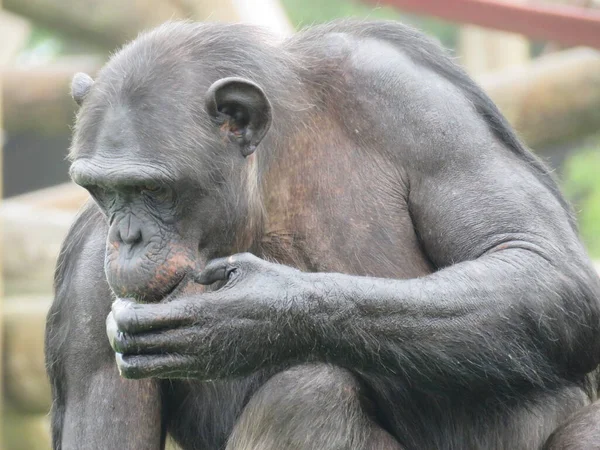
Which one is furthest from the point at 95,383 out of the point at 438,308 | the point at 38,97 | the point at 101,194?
the point at 38,97

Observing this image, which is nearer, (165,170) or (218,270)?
(218,270)

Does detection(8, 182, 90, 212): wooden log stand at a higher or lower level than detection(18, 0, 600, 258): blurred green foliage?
higher

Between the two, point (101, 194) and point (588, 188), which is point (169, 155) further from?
point (588, 188)

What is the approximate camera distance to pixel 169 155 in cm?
372

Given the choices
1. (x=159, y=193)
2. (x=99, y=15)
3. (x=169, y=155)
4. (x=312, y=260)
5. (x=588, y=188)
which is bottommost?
(x=588, y=188)

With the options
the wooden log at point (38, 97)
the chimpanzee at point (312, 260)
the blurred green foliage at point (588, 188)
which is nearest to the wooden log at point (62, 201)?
the wooden log at point (38, 97)

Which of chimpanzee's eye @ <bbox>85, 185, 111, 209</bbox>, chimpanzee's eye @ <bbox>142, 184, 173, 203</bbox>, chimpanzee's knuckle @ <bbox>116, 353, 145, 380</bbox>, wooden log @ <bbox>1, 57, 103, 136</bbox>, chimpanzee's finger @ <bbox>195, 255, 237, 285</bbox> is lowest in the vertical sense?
wooden log @ <bbox>1, 57, 103, 136</bbox>

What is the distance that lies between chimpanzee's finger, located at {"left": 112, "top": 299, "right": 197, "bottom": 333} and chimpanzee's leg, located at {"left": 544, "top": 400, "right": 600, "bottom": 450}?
1.48 m

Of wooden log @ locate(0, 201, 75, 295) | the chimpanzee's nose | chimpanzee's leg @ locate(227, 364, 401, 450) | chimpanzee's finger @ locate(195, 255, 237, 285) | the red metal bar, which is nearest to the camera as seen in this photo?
chimpanzee's finger @ locate(195, 255, 237, 285)

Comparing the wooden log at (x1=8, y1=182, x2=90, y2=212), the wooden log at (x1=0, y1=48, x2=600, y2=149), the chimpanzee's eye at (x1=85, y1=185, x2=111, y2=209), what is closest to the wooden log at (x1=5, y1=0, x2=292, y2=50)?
the wooden log at (x1=8, y1=182, x2=90, y2=212)

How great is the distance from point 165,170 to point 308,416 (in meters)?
0.98

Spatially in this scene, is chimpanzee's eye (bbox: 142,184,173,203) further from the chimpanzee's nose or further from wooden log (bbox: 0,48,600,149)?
wooden log (bbox: 0,48,600,149)

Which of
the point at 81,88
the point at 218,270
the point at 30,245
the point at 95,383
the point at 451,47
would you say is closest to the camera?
the point at 218,270

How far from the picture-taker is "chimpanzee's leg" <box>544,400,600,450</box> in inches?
152
